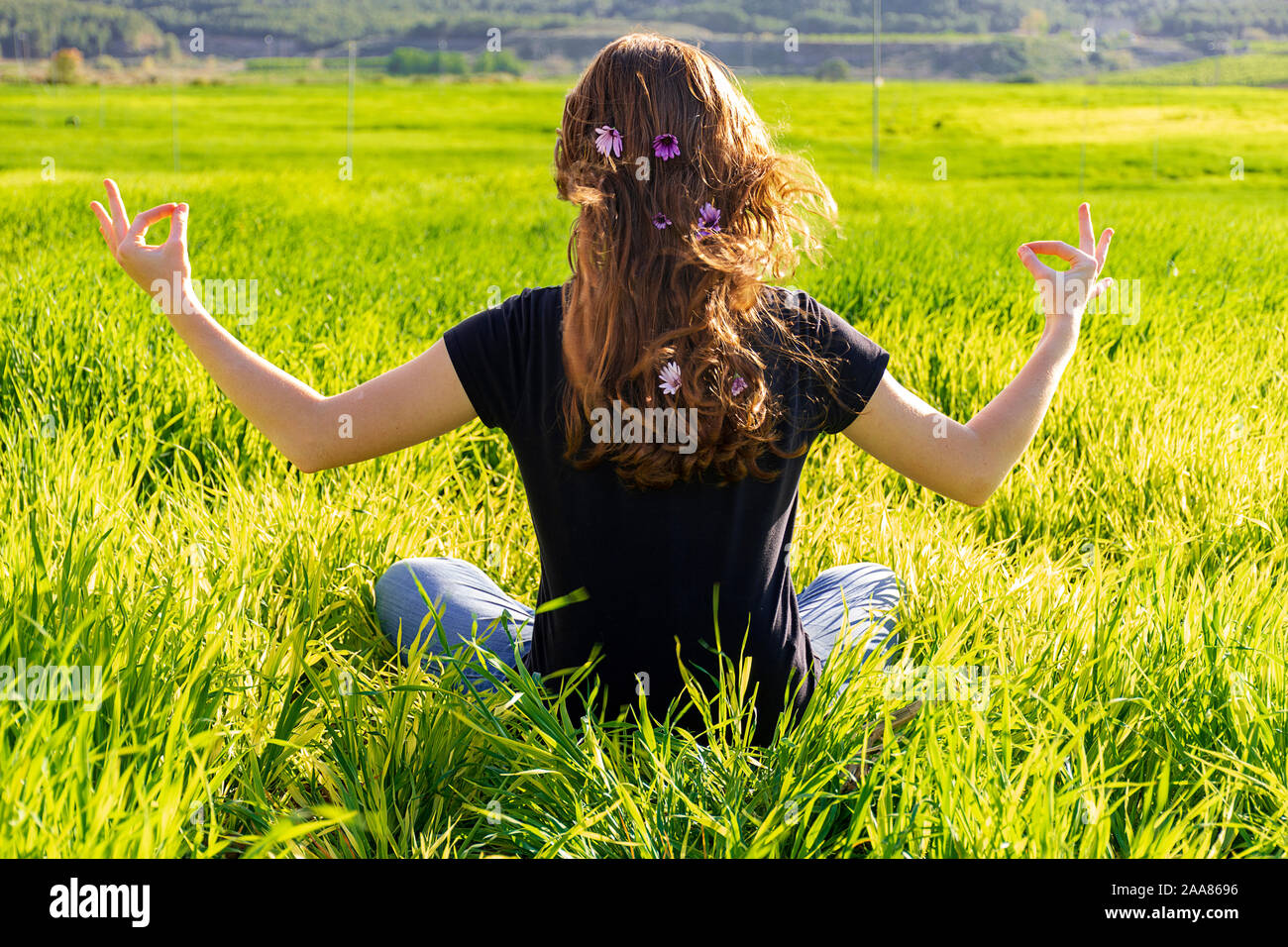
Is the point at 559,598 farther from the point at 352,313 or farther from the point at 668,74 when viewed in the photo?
the point at 352,313

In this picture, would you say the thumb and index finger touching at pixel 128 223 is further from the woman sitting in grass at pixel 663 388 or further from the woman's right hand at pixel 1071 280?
the woman's right hand at pixel 1071 280

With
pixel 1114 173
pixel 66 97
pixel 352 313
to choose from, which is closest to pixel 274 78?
pixel 66 97

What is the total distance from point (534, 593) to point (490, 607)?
2.10ft

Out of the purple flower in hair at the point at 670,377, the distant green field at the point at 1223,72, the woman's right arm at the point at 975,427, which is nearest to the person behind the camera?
the purple flower in hair at the point at 670,377

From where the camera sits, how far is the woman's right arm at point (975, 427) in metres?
1.63

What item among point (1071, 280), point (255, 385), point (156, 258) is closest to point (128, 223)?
point (156, 258)

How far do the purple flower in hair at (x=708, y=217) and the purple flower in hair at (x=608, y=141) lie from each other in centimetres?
16

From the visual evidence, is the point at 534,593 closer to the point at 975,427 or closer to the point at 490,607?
the point at 490,607

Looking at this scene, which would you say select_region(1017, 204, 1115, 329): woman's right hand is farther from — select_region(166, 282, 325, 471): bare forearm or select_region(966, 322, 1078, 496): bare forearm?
select_region(166, 282, 325, 471): bare forearm

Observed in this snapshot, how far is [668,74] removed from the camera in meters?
1.51


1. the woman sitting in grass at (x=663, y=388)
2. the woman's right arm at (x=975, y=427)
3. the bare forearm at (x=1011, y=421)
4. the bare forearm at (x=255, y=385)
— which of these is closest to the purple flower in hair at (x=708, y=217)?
the woman sitting in grass at (x=663, y=388)

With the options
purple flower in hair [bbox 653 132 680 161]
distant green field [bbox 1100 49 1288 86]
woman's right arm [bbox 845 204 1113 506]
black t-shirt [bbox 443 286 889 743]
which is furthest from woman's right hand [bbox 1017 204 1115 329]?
distant green field [bbox 1100 49 1288 86]
